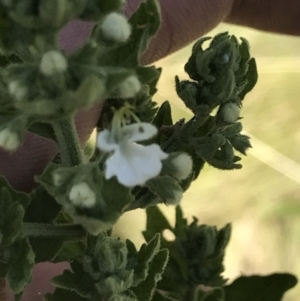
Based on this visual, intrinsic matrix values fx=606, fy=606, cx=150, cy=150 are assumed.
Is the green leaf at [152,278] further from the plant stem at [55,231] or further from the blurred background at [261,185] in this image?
the blurred background at [261,185]

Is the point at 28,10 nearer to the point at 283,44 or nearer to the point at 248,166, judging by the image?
the point at 248,166

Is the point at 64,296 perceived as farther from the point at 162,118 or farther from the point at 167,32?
the point at 167,32

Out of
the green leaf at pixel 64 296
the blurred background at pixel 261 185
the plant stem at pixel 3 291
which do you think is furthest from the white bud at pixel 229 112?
the blurred background at pixel 261 185

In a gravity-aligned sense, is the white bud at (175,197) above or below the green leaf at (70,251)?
above

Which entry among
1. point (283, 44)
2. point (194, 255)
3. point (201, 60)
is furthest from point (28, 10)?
point (283, 44)

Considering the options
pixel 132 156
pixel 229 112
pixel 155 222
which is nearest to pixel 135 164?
pixel 132 156

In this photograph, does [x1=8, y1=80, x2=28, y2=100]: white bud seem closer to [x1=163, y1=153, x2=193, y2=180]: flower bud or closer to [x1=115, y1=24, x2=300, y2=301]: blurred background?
[x1=163, y1=153, x2=193, y2=180]: flower bud
